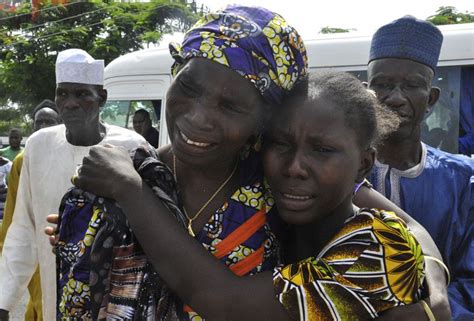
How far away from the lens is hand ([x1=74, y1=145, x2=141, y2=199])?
57.4 inches

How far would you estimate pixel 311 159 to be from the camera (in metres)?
1.47

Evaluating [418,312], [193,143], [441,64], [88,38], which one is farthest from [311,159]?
[88,38]

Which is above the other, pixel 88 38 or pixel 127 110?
pixel 127 110

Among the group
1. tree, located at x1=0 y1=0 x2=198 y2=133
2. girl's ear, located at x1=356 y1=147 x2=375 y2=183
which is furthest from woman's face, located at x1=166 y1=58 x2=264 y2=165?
tree, located at x1=0 y1=0 x2=198 y2=133

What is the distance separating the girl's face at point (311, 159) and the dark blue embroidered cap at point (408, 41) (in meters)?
0.89

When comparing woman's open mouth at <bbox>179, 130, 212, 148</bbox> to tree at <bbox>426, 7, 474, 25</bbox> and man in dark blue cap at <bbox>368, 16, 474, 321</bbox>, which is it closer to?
man in dark blue cap at <bbox>368, 16, 474, 321</bbox>

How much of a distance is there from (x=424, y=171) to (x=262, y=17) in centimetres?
111

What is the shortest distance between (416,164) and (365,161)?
2.83ft

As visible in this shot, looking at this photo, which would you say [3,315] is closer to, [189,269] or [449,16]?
[189,269]

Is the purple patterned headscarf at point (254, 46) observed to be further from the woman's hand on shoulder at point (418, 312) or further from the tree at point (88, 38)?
the tree at point (88, 38)

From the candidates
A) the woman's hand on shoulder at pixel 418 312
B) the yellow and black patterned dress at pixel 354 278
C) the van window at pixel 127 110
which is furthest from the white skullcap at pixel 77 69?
→ the van window at pixel 127 110

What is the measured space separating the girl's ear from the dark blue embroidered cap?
83 cm

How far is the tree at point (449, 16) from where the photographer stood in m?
10.2

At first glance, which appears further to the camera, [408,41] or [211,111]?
[408,41]
